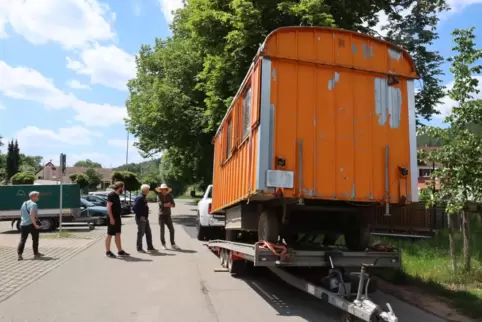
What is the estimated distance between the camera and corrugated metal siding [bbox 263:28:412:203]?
5.99 metres

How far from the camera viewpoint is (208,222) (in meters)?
14.7

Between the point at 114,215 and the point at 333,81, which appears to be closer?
the point at 333,81

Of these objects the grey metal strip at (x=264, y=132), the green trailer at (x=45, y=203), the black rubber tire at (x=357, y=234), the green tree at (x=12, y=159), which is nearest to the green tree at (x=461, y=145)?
the black rubber tire at (x=357, y=234)

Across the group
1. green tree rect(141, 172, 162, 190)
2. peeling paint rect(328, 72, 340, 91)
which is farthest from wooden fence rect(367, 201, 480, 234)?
green tree rect(141, 172, 162, 190)

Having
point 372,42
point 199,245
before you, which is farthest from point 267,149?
point 199,245

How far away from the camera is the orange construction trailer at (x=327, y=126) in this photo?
19.4ft

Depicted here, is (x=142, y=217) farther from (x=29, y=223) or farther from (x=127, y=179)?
(x=127, y=179)

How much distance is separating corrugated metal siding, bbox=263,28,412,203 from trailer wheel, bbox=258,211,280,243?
2.76 feet

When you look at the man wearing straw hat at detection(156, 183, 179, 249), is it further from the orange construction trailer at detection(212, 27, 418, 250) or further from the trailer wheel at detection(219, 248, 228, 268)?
the orange construction trailer at detection(212, 27, 418, 250)

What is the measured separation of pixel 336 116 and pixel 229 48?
1126 centimetres

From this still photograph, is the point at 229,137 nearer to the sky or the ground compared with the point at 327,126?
nearer to the sky

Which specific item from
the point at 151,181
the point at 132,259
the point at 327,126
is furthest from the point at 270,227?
A: the point at 151,181

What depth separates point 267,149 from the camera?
19.0 ft

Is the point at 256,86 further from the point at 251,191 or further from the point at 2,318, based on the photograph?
the point at 2,318
